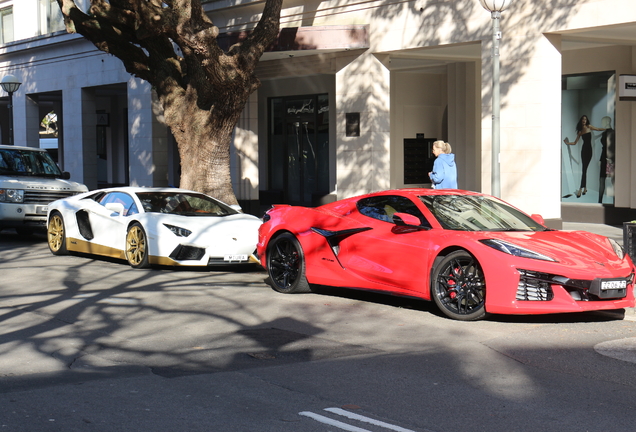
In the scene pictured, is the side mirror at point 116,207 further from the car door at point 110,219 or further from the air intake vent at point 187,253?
the air intake vent at point 187,253

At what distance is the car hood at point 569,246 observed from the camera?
823 cm

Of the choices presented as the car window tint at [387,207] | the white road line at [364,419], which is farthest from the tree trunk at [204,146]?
the white road line at [364,419]

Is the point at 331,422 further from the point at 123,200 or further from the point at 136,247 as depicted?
the point at 123,200

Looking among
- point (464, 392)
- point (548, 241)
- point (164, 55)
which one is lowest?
point (464, 392)

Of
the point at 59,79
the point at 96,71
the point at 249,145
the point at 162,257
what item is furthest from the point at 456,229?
the point at 59,79

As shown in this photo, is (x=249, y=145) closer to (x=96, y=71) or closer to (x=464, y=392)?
(x=96, y=71)

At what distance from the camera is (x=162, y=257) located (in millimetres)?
12203

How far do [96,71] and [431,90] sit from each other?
11796 mm

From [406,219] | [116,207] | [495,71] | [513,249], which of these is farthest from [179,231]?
[513,249]

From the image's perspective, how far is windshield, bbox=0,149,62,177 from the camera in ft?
58.6

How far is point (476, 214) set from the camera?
9.46 meters

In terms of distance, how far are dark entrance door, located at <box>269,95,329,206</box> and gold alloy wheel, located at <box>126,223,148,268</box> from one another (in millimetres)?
12417

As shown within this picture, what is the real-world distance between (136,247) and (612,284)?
719cm

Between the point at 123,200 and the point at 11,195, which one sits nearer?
the point at 123,200
